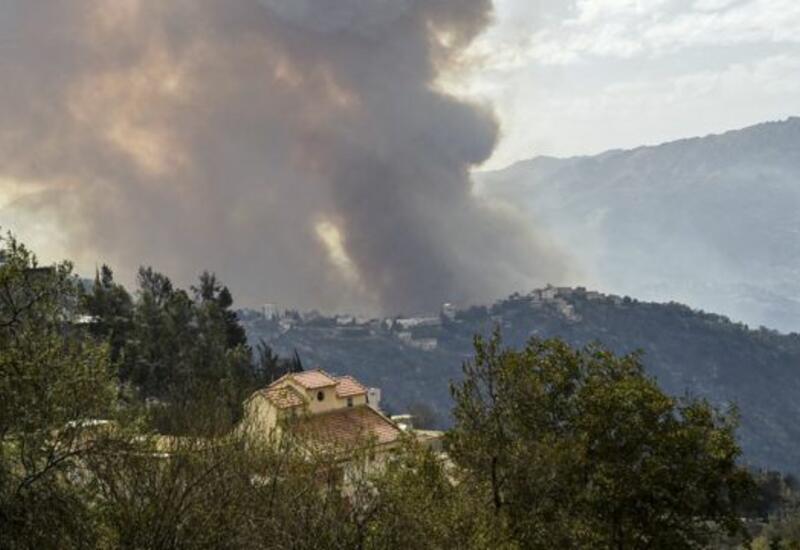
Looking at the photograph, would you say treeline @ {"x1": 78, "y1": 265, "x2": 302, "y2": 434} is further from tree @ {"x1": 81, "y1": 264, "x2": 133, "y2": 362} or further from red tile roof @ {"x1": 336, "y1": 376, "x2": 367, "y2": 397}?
red tile roof @ {"x1": 336, "y1": 376, "x2": 367, "y2": 397}

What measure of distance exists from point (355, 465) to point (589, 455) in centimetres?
842

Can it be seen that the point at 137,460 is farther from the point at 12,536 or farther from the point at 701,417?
the point at 701,417

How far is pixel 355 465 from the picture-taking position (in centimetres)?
2005

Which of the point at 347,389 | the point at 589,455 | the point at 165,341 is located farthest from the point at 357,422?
the point at 589,455

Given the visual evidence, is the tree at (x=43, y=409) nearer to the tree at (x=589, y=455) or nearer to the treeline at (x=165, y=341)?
the tree at (x=589, y=455)

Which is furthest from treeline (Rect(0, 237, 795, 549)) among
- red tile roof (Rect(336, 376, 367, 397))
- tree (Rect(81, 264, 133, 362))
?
tree (Rect(81, 264, 133, 362))

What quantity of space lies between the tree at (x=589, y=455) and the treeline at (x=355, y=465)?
5 centimetres

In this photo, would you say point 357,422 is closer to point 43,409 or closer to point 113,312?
point 113,312

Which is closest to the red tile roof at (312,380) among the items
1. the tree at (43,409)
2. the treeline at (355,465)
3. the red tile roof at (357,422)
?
the red tile roof at (357,422)

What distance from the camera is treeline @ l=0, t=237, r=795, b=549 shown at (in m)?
14.7

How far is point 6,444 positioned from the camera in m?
14.4

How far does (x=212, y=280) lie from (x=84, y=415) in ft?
252

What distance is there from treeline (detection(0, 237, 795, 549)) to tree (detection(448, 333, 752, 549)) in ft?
0.18

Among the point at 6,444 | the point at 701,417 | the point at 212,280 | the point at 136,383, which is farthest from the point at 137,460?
the point at 212,280
